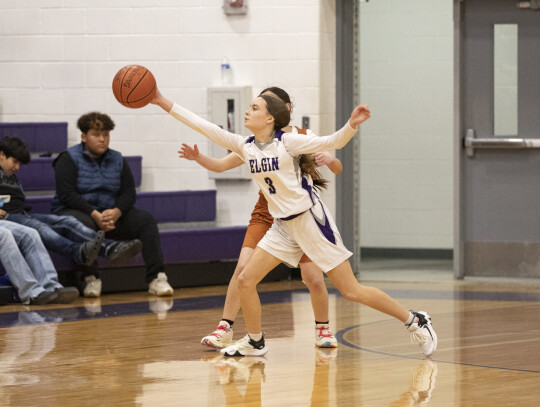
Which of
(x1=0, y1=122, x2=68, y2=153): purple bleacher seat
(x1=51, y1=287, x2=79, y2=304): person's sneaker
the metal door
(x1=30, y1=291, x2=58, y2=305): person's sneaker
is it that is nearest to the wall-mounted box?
(x1=0, y1=122, x2=68, y2=153): purple bleacher seat

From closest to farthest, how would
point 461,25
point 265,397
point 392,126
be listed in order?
point 265,397
point 461,25
point 392,126

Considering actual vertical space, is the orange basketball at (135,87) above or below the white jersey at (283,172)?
above

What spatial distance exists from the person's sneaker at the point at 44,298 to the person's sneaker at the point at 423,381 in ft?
9.29

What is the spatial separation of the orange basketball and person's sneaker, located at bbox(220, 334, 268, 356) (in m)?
1.25

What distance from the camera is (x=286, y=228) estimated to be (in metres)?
4.55

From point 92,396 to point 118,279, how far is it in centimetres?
339

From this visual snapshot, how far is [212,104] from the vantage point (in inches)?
311

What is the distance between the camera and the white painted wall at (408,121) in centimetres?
922

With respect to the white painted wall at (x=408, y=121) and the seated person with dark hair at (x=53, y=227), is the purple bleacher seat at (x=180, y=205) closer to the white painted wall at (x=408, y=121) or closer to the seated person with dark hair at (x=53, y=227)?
the seated person with dark hair at (x=53, y=227)

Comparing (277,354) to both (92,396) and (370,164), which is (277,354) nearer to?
(92,396)

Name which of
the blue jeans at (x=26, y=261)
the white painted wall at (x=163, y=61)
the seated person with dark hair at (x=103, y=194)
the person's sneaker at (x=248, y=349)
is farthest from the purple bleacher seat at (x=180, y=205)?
the person's sneaker at (x=248, y=349)

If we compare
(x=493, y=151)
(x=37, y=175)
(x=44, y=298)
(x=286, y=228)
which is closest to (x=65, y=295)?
(x=44, y=298)

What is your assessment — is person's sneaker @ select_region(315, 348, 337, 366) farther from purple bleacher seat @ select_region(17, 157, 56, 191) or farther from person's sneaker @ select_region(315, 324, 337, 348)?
purple bleacher seat @ select_region(17, 157, 56, 191)

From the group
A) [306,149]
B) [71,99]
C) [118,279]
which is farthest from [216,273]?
[306,149]
